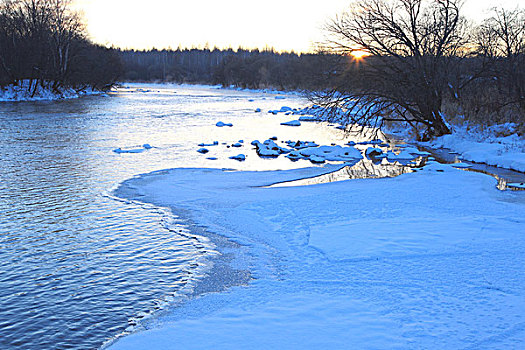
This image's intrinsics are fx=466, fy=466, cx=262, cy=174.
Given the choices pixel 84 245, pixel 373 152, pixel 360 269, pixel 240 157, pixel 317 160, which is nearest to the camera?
pixel 360 269

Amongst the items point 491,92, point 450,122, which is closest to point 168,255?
point 450,122

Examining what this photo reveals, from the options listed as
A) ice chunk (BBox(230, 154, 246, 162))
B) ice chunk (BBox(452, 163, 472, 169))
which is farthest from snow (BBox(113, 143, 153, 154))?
ice chunk (BBox(452, 163, 472, 169))

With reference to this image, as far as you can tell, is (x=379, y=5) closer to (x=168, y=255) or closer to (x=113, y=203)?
(x=113, y=203)

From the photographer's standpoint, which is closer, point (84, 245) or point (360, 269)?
point (360, 269)

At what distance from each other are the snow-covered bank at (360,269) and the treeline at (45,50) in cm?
3943

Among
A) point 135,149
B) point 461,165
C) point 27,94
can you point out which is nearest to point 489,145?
point 461,165

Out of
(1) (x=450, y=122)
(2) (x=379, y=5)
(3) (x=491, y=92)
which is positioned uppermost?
(2) (x=379, y=5)

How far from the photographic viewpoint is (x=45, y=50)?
45219mm

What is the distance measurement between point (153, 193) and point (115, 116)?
1839 cm

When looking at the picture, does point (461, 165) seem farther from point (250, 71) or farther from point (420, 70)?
point (250, 71)

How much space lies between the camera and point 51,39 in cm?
4909

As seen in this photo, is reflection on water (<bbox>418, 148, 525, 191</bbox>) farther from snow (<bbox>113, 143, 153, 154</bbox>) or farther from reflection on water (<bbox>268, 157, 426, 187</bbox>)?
snow (<bbox>113, 143, 153, 154</bbox>)

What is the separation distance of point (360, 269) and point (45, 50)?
47414mm

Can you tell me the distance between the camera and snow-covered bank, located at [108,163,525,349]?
3898 millimetres
